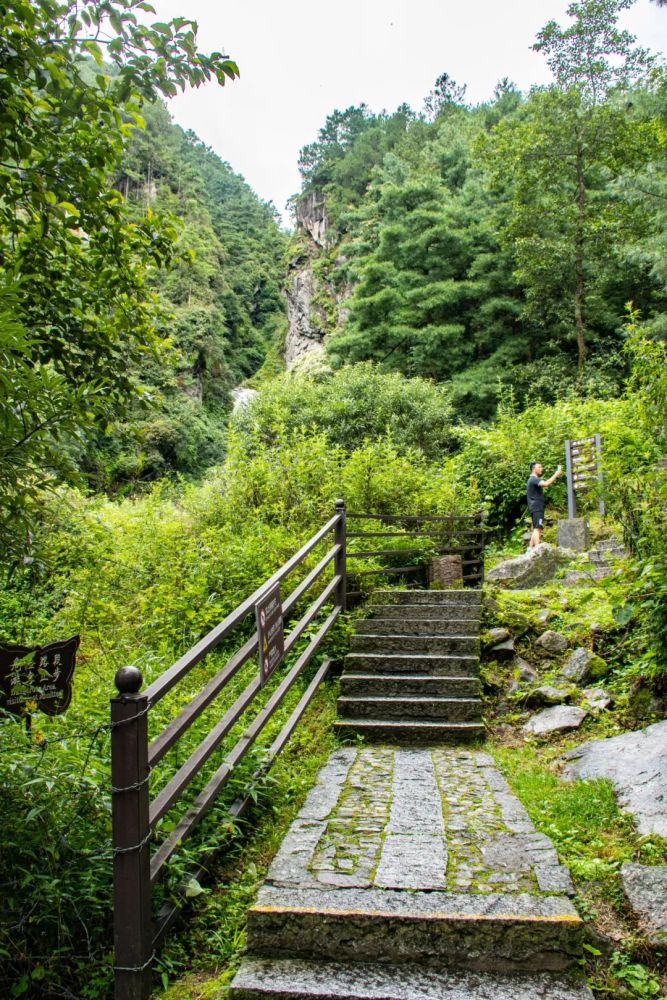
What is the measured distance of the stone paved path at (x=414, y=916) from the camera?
7.65ft

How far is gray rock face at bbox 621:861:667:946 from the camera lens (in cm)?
248

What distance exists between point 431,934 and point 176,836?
1055 mm

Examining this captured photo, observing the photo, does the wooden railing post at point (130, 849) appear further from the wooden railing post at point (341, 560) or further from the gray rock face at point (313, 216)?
the gray rock face at point (313, 216)

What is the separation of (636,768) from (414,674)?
6.94 feet

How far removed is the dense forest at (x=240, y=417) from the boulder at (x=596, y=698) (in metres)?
0.11

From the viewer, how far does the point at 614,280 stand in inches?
Answer: 826

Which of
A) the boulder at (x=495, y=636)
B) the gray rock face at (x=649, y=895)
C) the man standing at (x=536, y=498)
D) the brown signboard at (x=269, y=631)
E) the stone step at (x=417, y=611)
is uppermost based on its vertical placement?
the man standing at (x=536, y=498)

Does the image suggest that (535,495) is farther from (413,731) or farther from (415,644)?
(413,731)

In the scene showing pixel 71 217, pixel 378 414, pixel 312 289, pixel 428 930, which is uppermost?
pixel 312 289

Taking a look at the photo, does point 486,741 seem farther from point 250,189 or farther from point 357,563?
point 250,189

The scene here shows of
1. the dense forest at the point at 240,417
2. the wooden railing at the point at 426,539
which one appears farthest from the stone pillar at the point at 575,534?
the wooden railing at the point at 426,539

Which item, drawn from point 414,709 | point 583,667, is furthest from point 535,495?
point 414,709

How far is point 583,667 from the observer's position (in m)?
5.36

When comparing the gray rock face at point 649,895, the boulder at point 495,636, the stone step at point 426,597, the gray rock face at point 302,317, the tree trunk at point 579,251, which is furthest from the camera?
the gray rock face at point 302,317
